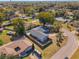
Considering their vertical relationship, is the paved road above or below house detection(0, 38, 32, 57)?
below

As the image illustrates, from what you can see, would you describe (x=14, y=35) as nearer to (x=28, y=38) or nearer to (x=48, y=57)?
(x=28, y=38)

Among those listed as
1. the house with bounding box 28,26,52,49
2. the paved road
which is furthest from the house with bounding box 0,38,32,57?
the paved road

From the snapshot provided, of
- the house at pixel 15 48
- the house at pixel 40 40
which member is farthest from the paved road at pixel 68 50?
the house at pixel 15 48

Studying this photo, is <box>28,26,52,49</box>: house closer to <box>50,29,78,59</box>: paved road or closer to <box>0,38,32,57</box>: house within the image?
<box>0,38,32,57</box>: house

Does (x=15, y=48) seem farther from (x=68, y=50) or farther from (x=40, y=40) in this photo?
(x=68, y=50)

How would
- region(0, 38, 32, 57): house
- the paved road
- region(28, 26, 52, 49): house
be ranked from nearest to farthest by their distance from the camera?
region(0, 38, 32, 57): house → the paved road → region(28, 26, 52, 49): house

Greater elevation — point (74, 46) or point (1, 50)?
point (1, 50)

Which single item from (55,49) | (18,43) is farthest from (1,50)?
(55,49)

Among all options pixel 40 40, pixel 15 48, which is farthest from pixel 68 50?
pixel 15 48

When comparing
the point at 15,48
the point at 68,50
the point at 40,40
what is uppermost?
the point at 15,48

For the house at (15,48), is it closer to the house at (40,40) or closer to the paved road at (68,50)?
the house at (40,40)

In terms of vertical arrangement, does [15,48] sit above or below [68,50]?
above
